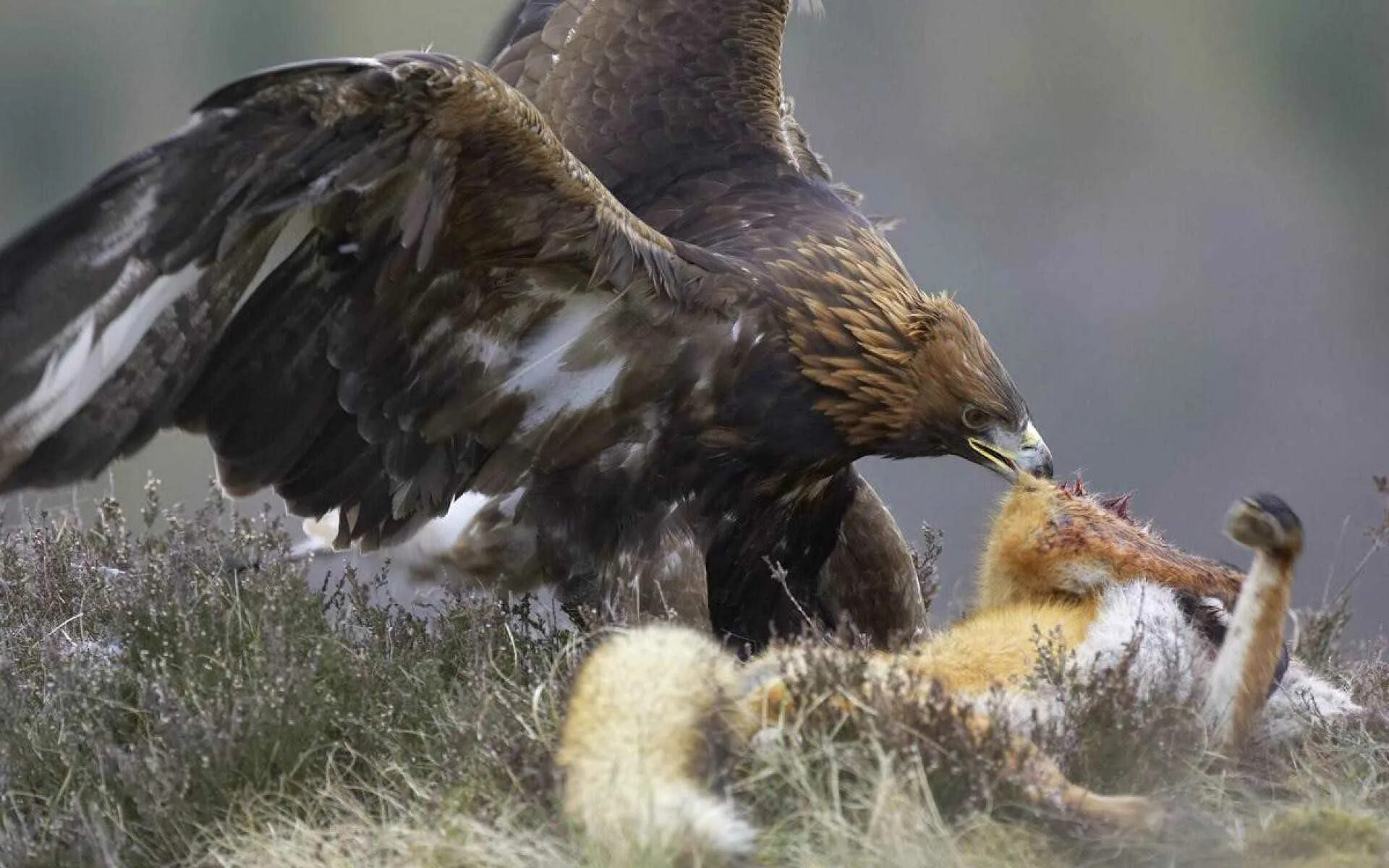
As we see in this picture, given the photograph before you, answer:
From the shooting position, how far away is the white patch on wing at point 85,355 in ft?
13.2

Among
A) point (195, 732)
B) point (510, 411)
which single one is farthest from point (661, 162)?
point (195, 732)

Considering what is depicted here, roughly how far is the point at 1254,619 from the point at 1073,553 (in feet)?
2.22

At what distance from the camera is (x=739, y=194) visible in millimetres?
5660

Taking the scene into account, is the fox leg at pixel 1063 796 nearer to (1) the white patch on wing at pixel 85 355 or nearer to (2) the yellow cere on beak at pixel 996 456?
(2) the yellow cere on beak at pixel 996 456

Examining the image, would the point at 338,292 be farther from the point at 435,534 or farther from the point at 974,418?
the point at 974,418

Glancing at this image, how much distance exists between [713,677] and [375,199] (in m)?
1.39

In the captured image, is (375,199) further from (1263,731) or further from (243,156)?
(1263,731)

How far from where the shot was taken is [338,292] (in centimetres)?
461

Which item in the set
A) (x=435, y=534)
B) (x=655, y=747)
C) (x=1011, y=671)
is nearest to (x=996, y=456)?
(x=1011, y=671)

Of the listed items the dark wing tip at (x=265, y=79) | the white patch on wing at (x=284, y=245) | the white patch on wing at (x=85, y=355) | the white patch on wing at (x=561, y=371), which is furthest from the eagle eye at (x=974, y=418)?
the white patch on wing at (x=85, y=355)

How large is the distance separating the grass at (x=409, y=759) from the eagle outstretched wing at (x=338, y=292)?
43 cm

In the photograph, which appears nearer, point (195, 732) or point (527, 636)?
point (195, 732)

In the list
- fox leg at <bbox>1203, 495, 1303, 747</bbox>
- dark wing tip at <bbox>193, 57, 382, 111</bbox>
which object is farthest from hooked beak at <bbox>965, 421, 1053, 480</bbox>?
dark wing tip at <bbox>193, 57, 382, 111</bbox>

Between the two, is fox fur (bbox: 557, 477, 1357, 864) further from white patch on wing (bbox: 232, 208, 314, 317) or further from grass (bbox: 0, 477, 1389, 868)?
white patch on wing (bbox: 232, 208, 314, 317)
